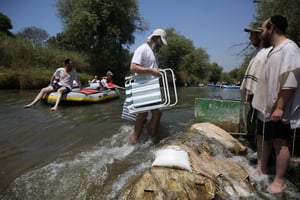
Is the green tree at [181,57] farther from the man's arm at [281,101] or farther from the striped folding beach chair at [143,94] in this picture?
the man's arm at [281,101]

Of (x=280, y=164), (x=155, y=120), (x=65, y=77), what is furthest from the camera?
(x=65, y=77)

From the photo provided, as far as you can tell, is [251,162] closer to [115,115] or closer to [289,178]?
[289,178]

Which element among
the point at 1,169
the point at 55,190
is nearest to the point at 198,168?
the point at 55,190

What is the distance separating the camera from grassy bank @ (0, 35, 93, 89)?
17.5m

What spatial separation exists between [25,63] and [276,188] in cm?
1984

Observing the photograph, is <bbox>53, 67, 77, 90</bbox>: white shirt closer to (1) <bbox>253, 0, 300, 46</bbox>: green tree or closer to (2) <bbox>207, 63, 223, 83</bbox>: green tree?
(1) <bbox>253, 0, 300, 46</bbox>: green tree

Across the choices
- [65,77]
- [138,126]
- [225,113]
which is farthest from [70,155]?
[65,77]

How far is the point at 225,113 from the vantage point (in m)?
5.43

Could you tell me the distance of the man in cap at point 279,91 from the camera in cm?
281

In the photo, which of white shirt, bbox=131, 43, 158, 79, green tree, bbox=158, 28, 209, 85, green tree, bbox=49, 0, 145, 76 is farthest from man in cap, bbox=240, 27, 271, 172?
green tree, bbox=158, 28, 209, 85

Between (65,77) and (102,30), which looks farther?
(102,30)

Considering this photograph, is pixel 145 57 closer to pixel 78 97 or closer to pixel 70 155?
pixel 70 155

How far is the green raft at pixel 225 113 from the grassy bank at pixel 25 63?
14.8m

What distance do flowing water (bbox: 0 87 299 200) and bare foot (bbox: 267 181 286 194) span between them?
14 cm
